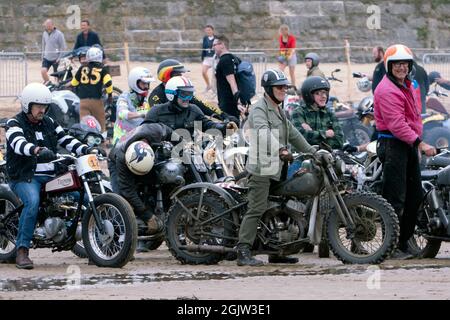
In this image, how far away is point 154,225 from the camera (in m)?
14.3

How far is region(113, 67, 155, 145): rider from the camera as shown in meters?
16.5

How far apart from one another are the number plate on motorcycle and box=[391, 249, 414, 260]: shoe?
9.77ft

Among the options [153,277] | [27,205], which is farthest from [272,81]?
[27,205]

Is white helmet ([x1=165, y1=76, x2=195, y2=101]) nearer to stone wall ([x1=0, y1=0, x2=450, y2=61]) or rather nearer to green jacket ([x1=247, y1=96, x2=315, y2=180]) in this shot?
green jacket ([x1=247, y1=96, x2=315, y2=180])

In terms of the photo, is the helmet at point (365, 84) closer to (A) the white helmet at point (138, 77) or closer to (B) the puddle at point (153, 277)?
(A) the white helmet at point (138, 77)

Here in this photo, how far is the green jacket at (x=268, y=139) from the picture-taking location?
13125 millimetres

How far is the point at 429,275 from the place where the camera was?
12336 mm

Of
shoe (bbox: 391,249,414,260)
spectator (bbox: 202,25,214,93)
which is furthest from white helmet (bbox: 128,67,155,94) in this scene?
spectator (bbox: 202,25,214,93)

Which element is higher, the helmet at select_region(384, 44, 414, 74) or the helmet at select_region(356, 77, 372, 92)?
the helmet at select_region(384, 44, 414, 74)

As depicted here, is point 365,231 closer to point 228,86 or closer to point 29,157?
point 29,157

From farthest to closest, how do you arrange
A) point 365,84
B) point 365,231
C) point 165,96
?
point 365,84 < point 165,96 < point 365,231

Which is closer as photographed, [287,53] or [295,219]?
[295,219]

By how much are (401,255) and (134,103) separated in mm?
4260
